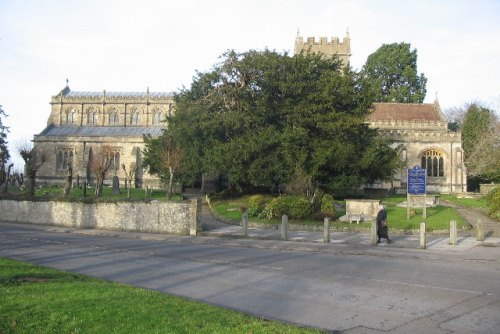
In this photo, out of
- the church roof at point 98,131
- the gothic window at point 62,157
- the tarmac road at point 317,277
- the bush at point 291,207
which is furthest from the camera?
the church roof at point 98,131

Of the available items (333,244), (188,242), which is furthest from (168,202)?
(333,244)

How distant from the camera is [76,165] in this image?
6750cm

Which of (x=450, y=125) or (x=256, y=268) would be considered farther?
(x=450, y=125)

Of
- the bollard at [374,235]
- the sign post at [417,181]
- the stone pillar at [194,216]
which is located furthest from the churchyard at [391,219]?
the bollard at [374,235]

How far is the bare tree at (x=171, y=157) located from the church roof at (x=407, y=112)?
29.2m

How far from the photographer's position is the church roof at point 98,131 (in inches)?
2807

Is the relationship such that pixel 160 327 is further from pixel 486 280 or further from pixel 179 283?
pixel 486 280

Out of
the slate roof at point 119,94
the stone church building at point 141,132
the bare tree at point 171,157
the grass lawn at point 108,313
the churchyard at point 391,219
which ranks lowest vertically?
the grass lawn at point 108,313

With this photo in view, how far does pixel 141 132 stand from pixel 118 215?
4438cm

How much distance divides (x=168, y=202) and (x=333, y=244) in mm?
9888

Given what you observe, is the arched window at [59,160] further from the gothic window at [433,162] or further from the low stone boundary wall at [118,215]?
the gothic window at [433,162]

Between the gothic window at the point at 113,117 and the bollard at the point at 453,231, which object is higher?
the gothic window at the point at 113,117

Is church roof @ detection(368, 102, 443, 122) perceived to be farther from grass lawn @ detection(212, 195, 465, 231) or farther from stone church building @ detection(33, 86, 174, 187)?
stone church building @ detection(33, 86, 174, 187)

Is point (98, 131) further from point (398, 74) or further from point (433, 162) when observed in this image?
point (433, 162)
